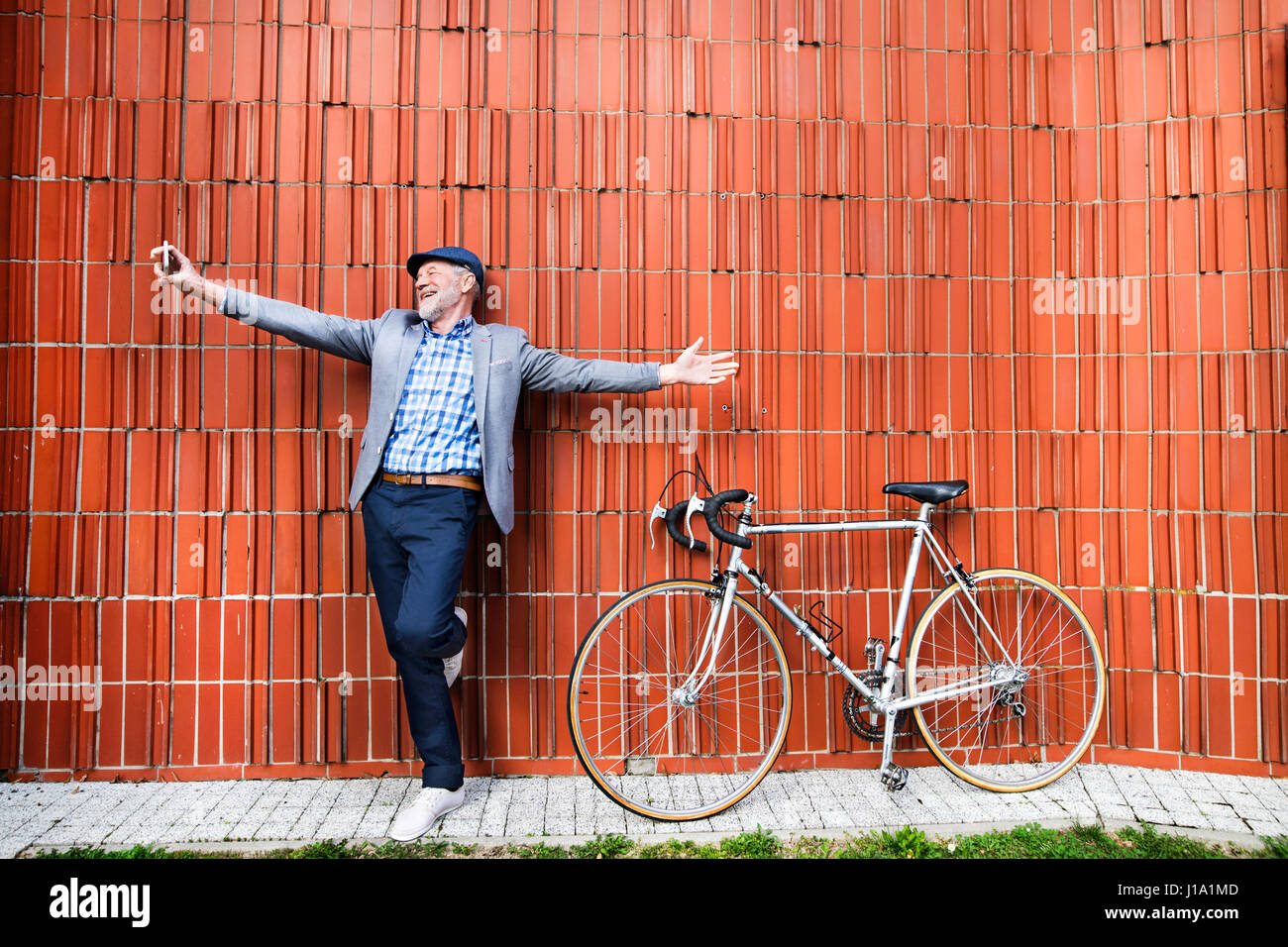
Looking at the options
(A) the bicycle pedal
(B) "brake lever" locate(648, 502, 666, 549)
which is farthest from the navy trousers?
(A) the bicycle pedal

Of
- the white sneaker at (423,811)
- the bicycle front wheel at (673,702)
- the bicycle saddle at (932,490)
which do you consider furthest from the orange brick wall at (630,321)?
the white sneaker at (423,811)

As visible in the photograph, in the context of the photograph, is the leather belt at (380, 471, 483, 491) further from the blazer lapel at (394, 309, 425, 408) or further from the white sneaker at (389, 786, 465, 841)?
the white sneaker at (389, 786, 465, 841)

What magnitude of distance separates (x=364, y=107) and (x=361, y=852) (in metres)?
3.50

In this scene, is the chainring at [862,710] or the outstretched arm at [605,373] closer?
the outstretched arm at [605,373]

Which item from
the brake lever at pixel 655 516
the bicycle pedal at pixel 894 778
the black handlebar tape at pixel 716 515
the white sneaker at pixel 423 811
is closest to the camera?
the white sneaker at pixel 423 811

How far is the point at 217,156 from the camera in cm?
358

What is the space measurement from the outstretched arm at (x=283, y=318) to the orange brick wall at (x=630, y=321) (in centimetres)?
40

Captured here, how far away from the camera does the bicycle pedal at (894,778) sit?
329cm

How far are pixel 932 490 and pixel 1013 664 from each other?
39.2 inches

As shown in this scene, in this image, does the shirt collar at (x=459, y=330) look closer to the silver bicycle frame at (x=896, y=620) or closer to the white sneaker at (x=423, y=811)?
the silver bicycle frame at (x=896, y=620)

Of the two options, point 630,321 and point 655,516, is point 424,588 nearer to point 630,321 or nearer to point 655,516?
point 655,516

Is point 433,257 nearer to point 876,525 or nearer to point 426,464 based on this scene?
point 426,464

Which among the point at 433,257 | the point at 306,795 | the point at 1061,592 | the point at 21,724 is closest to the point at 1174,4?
the point at 1061,592

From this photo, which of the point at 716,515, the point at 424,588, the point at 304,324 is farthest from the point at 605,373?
the point at 304,324
